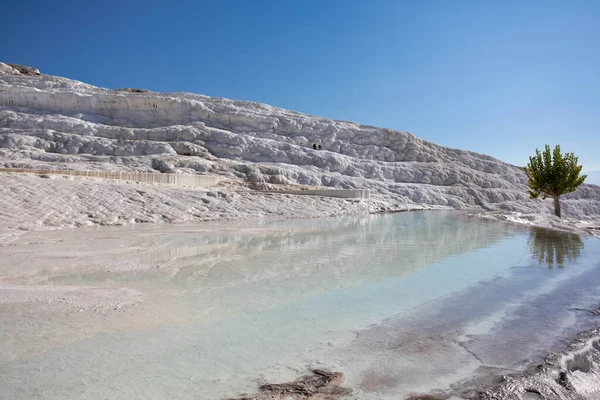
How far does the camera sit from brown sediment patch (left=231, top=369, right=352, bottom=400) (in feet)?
10.8

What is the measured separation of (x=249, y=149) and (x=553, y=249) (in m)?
35.9

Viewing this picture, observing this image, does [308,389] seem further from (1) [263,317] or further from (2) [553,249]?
(2) [553,249]

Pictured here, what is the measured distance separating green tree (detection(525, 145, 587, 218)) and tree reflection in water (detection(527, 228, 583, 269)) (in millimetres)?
15584

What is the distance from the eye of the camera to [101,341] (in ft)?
14.1

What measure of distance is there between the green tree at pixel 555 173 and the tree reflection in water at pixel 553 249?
614 inches

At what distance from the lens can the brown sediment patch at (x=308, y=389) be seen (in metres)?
3.28

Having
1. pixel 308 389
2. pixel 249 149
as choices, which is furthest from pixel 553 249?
pixel 249 149

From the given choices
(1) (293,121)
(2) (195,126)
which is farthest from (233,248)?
(1) (293,121)

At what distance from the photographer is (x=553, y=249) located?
12500 millimetres

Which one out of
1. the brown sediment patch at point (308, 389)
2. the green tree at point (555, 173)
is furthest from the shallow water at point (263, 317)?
the green tree at point (555, 173)

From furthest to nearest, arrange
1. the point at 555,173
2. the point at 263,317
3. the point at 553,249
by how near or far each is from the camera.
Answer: the point at 555,173, the point at 553,249, the point at 263,317

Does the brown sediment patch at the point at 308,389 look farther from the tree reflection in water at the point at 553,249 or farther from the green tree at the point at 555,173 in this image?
the green tree at the point at 555,173

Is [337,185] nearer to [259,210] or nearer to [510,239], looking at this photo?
[259,210]

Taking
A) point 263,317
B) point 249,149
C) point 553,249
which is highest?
point 249,149
